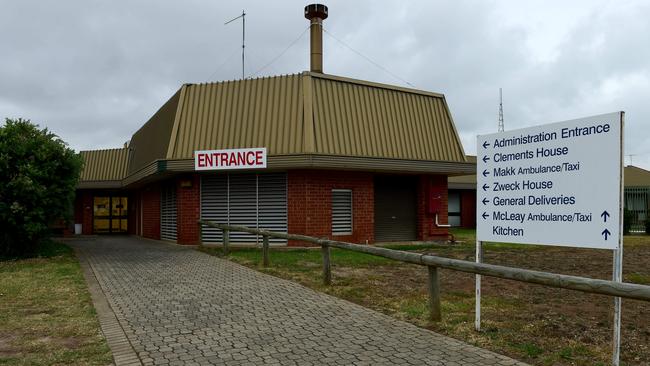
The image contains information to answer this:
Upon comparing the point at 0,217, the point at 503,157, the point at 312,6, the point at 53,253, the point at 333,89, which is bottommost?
the point at 53,253

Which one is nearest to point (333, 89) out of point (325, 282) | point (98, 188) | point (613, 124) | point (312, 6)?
point (312, 6)

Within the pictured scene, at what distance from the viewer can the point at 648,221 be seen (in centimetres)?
2727

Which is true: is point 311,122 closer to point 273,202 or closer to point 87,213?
point 273,202

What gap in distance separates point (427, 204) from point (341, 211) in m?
3.82

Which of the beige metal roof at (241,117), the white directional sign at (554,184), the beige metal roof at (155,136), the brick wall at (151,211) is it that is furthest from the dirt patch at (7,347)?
the brick wall at (151,211)

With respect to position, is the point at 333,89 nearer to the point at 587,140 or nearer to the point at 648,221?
the point at 587,140

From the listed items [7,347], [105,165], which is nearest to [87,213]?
[105,165]

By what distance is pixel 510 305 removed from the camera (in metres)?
7.45

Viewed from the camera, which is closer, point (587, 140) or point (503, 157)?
point (587, 140)

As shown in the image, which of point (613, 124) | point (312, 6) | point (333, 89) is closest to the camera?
point (613, 124)

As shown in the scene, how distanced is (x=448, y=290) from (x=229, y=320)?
3.99 meters

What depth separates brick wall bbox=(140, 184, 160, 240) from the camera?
2206 cm

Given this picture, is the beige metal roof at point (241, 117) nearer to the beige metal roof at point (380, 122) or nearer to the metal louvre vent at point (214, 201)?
the beige metal roof at point (380, 122)

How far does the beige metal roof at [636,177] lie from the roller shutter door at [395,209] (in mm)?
20975
